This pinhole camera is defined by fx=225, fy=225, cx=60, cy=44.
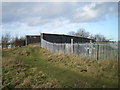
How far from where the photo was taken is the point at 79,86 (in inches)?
434

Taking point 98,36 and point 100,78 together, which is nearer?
point 100,78

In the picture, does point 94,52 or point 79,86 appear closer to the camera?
point 79,86

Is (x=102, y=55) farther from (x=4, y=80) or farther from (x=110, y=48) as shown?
(x=4, y=80)

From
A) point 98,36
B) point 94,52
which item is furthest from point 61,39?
point 94,52

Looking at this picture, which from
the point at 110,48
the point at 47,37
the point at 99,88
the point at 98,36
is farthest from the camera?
the point at 98,36

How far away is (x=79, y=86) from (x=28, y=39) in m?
58.4

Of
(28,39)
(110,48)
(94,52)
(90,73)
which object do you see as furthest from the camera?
(28,39)

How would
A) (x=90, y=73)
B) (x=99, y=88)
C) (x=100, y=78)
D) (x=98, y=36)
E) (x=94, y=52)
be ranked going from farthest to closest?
1. (x=98, y=36)
2. (x=94, y=52)
3. (x=90, y=73)
4. (x=100, y=78)
5. (x=99, y=88)

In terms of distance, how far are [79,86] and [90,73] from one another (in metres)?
3.49

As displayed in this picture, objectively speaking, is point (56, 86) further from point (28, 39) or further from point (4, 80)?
point (28, 39)

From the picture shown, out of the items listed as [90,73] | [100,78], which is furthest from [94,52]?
[100,78]

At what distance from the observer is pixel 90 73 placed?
1435cm

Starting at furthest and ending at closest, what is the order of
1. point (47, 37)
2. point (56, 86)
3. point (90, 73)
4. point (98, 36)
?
point (98, 36)
point (47, 37)
point (90, 73)
point (56, 86)

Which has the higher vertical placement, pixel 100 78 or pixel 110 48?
pixel 110 48
